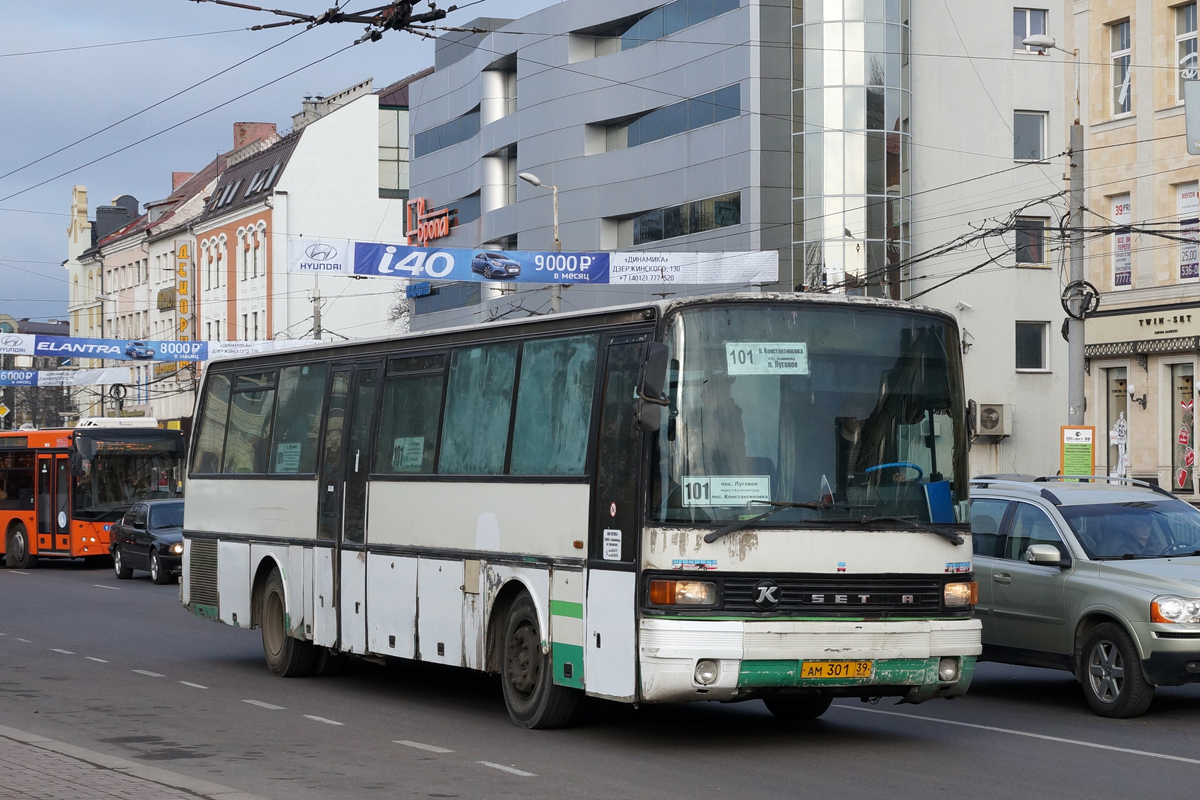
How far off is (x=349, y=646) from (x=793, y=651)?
17.6 ft

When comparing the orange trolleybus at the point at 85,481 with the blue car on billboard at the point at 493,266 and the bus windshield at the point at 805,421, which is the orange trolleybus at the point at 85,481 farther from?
the bus windshield at the point at 805,421

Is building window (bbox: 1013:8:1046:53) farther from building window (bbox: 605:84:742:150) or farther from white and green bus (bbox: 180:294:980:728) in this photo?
A: white and green bus (bbox: 180:294:980:728)

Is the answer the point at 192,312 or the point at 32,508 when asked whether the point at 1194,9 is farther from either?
the point at 192,312

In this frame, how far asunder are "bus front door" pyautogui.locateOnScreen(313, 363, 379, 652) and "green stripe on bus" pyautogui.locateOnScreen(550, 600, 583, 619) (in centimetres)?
325

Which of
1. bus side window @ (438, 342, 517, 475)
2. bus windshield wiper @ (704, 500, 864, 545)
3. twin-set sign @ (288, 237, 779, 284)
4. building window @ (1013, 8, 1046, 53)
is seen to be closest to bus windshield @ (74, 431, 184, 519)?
twin-set sign @ (288, 237, 779, 284)

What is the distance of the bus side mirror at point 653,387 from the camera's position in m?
10.3

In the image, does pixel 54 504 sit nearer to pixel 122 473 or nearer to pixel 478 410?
pixel 122 473

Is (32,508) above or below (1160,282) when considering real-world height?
below

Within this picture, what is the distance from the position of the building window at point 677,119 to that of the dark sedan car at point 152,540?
23.8 metres

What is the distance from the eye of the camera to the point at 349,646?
14.6 m

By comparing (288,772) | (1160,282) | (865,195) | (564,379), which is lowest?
(288,772)

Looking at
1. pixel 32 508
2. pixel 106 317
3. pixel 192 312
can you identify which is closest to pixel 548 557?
pixel 32 508

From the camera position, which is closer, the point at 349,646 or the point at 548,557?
the point at 548,557

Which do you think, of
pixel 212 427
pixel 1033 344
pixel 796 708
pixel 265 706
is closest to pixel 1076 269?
pixel 212 427
